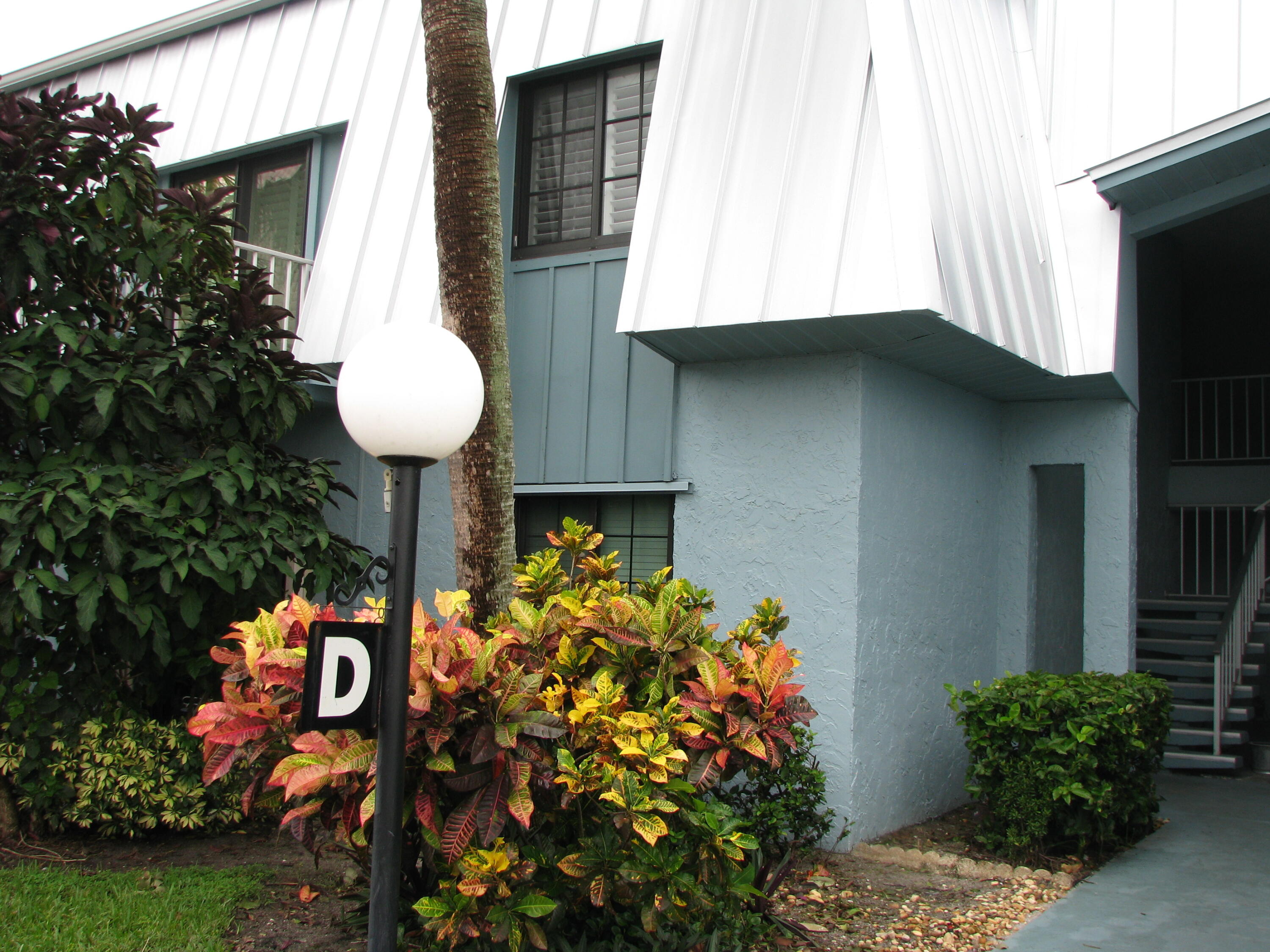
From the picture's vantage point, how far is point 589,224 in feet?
25.6

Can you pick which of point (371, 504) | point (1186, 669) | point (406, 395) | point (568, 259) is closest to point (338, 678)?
point (406, 395)

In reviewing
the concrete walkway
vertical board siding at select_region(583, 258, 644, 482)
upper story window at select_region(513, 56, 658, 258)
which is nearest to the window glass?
upper story window at select_region(513, 56, 658, 258)

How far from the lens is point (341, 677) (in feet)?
10.7

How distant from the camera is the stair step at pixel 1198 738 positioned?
8953 millimetres

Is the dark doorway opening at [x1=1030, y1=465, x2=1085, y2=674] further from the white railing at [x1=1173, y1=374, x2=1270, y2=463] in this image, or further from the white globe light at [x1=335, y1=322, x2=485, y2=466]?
the white globe light at [x1=335, y1=322, x2=485, y2=466]

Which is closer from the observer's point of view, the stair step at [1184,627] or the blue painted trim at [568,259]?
the blue painted trim at [568,259]

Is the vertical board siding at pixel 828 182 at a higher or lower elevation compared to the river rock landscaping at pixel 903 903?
higher

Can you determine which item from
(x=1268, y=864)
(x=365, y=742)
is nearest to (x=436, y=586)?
(x=365, y=742)

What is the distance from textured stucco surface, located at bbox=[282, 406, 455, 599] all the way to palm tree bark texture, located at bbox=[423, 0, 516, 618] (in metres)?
2.45

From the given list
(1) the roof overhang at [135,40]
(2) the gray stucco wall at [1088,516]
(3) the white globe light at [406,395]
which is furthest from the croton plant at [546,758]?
(1) the roof overhang at [135,40]

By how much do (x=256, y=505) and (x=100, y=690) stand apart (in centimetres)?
142

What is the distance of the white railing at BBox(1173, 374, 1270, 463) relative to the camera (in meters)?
12.3

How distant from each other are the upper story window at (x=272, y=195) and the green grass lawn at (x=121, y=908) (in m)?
5.68

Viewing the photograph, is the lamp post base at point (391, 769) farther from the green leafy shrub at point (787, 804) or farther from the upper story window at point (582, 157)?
the upper story window at point (582, 157)
